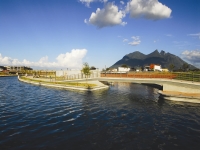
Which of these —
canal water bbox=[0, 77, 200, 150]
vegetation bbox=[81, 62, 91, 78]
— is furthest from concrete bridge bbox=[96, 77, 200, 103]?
vegetation bbox=[81, 62, 91, 78]

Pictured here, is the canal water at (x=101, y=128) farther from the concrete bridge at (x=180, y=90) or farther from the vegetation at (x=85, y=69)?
the vegetation at (x=85, y=69)

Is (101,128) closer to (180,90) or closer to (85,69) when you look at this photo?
(180,90)

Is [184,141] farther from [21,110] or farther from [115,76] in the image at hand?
[115,76]

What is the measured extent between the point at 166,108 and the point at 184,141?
1138cm

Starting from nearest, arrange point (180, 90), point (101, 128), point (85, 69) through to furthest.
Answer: point (101, 128) → point (180, 90) → point (85, 69)

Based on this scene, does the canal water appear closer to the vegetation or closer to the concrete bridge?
the concrete bridge

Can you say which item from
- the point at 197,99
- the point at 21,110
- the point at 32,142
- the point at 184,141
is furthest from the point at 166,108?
the point at 21,110

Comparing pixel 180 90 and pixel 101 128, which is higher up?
pixel 180 90

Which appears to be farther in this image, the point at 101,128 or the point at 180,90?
the point at 180,90

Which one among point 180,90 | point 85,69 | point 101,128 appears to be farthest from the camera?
point 85,69

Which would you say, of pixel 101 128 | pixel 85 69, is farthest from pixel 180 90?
pixel 85 69

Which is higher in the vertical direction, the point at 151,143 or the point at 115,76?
the point at 115,76

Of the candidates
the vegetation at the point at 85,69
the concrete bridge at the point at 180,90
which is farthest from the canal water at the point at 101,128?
the vegetation at the point at 85,69

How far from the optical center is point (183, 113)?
2244 centimetres
